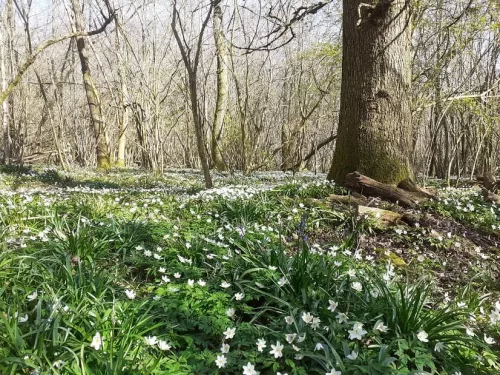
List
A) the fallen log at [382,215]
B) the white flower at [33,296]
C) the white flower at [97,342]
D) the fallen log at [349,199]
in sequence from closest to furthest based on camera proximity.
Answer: the white flower at [97,342], the white flower at [33,296], the fallen log at [382,215], the fallen log at [349,199]

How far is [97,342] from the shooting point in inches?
69.2

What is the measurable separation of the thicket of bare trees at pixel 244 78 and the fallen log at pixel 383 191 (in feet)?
1.52

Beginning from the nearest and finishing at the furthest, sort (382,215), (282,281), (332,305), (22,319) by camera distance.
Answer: (22,319) < (332,305) < (282,281) < (382,215)

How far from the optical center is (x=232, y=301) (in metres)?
2.42

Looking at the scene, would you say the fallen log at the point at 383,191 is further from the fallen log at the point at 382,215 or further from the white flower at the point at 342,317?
the white flower at the point at 342,317

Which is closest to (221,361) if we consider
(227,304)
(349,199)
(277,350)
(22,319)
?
(277,350)

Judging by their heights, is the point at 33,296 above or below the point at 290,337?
above

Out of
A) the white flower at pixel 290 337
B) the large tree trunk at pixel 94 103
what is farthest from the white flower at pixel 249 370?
the large tree trunk at pixel 94 103

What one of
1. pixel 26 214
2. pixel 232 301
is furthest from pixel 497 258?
pixel 26 214

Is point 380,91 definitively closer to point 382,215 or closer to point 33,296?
point 382,215

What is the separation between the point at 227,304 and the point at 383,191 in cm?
318

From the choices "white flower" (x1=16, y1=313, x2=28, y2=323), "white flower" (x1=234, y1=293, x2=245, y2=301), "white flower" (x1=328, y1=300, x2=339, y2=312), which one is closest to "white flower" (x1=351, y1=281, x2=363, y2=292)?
"white flower" (x1=328, y1=300, x2=339, y2=312)

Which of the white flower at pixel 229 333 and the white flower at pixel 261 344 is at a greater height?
the white flower at pixel 229 333

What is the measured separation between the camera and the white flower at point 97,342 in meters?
1.74
